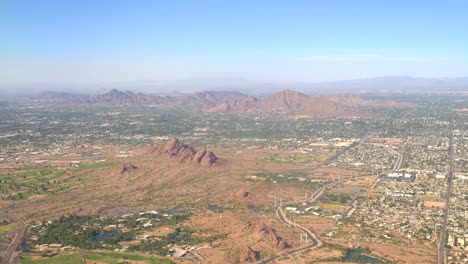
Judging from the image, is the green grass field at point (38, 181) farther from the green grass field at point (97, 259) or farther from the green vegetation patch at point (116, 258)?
the green vegetation patch at point (116, 258)

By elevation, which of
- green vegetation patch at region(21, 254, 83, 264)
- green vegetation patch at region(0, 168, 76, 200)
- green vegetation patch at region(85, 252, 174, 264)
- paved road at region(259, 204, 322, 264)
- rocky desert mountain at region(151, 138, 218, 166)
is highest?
rocky desert mountain at region(151, 138, 218, 166)

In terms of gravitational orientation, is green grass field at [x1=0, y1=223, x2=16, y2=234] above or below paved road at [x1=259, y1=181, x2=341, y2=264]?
below

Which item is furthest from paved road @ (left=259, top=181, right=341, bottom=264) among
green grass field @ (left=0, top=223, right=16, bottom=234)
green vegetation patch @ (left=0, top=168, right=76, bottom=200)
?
green vegetation patch @ (left=0, top=168, right=76, bottom=200)

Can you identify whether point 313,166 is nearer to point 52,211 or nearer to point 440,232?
point 440,232

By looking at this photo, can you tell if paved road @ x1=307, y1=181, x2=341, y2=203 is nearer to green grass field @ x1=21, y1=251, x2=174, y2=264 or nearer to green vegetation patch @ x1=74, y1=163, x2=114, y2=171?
green grass field @ x1=21, y1=251, x2=174, y2=264

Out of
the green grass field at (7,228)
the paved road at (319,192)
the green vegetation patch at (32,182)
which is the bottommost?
the green grass field at (7,228)

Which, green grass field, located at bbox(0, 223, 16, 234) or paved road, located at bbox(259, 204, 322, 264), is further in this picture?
green grass field, located at bbox(0, 223, 16, 234)

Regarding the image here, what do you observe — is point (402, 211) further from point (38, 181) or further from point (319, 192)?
point (38, 181)

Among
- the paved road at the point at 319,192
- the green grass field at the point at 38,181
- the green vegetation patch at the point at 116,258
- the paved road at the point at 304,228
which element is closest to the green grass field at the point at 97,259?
the green vegetation patch at the point at 116,258

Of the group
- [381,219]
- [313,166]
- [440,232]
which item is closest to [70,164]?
[313,166]
